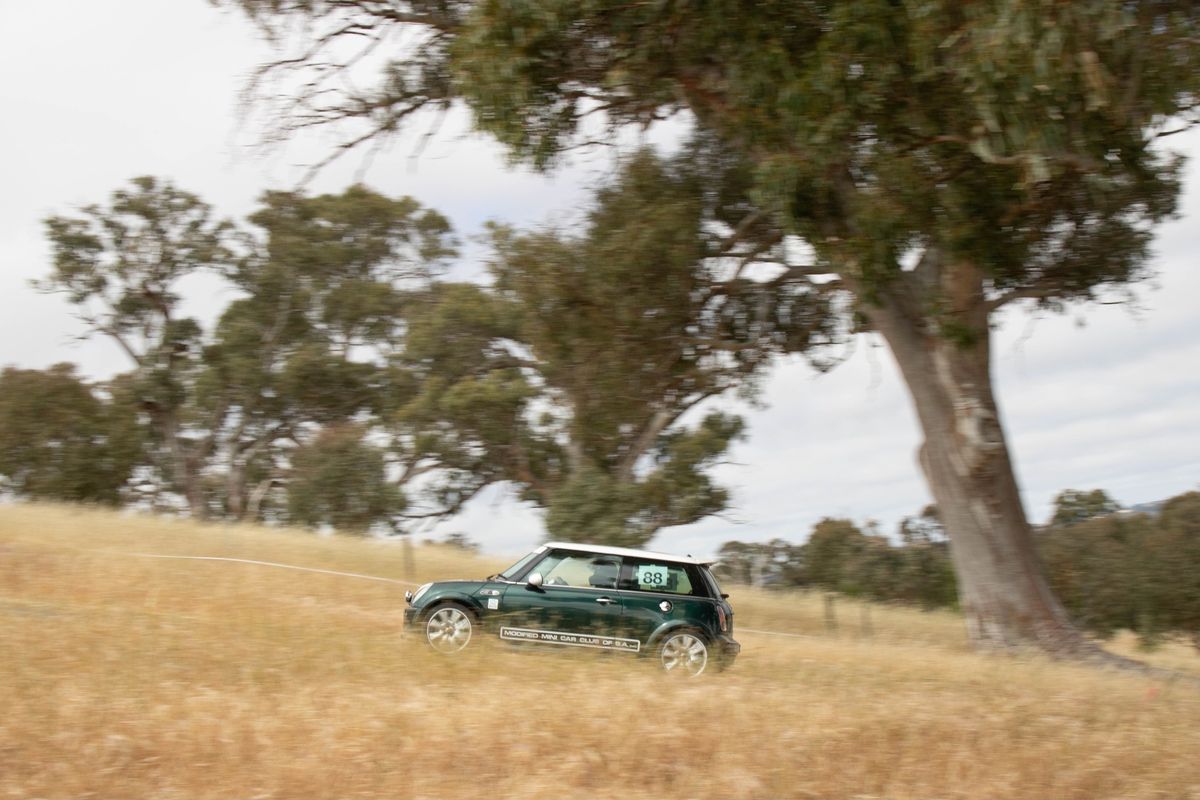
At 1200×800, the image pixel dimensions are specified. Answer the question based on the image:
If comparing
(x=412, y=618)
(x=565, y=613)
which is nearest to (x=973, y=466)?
(x=565, y=613)

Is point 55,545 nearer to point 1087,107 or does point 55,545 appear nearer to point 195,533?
point 195,533

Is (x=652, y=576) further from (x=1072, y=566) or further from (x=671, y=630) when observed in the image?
(x=1072, y=566)

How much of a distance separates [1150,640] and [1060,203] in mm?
18229

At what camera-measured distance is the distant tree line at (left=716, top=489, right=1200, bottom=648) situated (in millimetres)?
31266

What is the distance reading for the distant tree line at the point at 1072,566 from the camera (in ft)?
103

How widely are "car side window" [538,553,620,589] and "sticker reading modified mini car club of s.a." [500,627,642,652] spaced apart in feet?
1.67

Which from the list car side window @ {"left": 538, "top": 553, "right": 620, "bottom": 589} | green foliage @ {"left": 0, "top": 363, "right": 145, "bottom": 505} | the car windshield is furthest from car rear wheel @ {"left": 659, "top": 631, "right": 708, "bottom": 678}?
green foliage @ {"left": 0, "top": 363, "right": 145, "bottom": 505}

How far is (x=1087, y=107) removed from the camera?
1236 cm

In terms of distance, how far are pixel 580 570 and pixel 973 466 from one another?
6.88 m

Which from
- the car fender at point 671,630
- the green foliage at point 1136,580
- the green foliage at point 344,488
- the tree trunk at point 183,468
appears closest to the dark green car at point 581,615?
the car fender at point 671,630

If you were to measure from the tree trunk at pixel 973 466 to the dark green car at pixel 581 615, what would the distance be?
583 centimetres

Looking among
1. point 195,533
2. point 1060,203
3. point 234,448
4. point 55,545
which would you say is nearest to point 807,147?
point 1060,203

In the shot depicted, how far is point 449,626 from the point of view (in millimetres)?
12164

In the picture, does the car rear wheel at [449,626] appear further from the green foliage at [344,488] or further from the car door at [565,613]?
the green foliage at [344,488]
